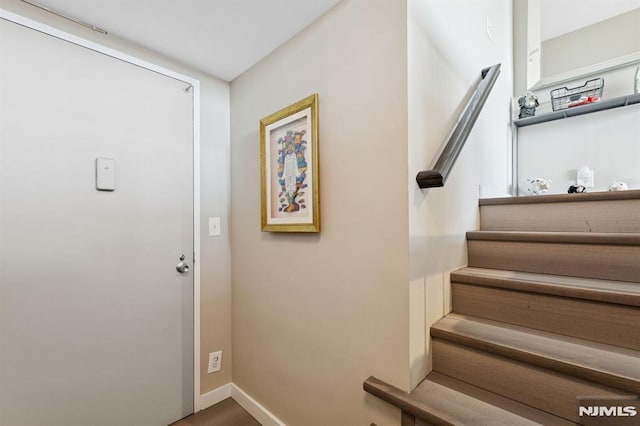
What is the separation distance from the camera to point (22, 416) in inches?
48.3

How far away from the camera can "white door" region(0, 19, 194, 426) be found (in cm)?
123

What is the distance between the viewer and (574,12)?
7.89 feet

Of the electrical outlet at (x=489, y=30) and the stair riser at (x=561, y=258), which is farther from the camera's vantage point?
the electrical outlet at (x=489, y=30)

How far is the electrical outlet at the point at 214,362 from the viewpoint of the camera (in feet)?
6.15

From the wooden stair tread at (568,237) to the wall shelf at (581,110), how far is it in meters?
1.51

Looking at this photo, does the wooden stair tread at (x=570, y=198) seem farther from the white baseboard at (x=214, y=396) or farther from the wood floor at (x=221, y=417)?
the white baseboard at (x=214, y=396)

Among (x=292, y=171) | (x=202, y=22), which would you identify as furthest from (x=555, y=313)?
(x=202, y=22)

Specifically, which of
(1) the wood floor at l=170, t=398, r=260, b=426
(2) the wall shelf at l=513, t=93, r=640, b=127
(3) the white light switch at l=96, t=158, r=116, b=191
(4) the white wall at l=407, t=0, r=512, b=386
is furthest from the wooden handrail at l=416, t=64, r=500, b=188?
(1) the wood floor at l=170, t=398, r=260, b=426

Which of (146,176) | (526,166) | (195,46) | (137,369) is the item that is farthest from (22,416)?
(526,166)

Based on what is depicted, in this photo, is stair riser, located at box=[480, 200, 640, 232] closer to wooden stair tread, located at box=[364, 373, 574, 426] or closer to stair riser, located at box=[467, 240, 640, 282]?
stair riser, located at box=[467, 240, 640, 282]

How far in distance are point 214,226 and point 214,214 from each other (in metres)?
0.08

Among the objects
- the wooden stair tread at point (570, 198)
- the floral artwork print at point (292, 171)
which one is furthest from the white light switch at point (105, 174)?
the wooden stair tread at point (570, 198)

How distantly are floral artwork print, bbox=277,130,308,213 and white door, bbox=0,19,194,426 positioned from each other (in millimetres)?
662

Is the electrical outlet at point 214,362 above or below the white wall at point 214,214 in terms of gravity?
below
